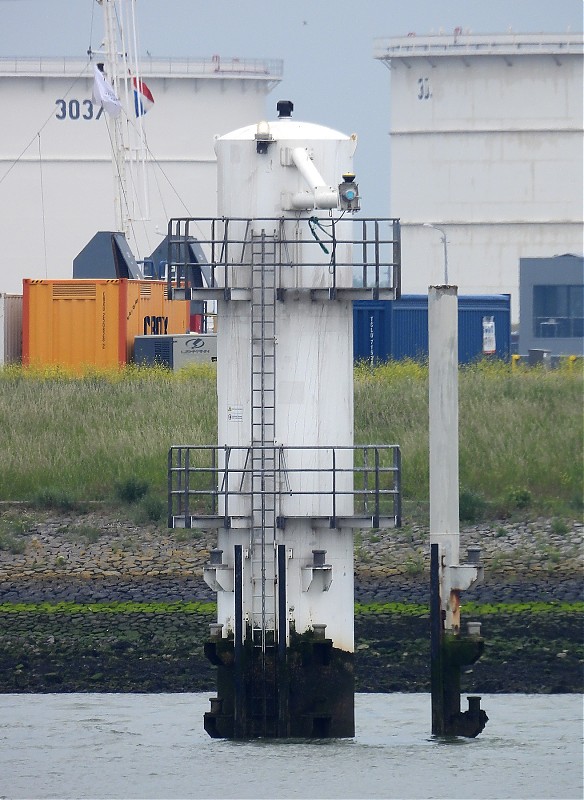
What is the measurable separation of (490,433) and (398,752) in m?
15.6

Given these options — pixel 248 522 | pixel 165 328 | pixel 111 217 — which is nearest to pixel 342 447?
pixel 248 522

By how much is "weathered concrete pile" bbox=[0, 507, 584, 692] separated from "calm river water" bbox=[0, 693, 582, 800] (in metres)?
1.91

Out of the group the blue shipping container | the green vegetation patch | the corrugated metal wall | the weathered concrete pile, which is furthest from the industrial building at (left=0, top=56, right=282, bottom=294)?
the green vegetation patch

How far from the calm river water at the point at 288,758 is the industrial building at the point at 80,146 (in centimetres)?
7908

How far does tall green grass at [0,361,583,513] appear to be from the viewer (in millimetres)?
32656

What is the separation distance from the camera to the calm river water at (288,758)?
17875 mm

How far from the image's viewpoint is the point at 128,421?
117 feet

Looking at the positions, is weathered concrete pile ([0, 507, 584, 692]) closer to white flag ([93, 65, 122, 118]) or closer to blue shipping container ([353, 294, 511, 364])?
blue shipping container ([353, 294, 511, 364])

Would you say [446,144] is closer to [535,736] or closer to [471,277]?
[471,277]

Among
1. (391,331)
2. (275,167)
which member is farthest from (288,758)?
(391,331)

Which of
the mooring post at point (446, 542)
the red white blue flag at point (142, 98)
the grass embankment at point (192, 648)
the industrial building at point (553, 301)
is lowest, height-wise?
the grass embankment at point (192, 648)

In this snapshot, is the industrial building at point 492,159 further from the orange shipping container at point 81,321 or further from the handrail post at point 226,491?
the handrail post at point 226,491

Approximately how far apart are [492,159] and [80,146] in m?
24.7

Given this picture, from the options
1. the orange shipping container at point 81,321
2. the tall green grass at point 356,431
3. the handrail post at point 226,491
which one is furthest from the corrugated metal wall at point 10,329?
the handrail post at point 226,491
